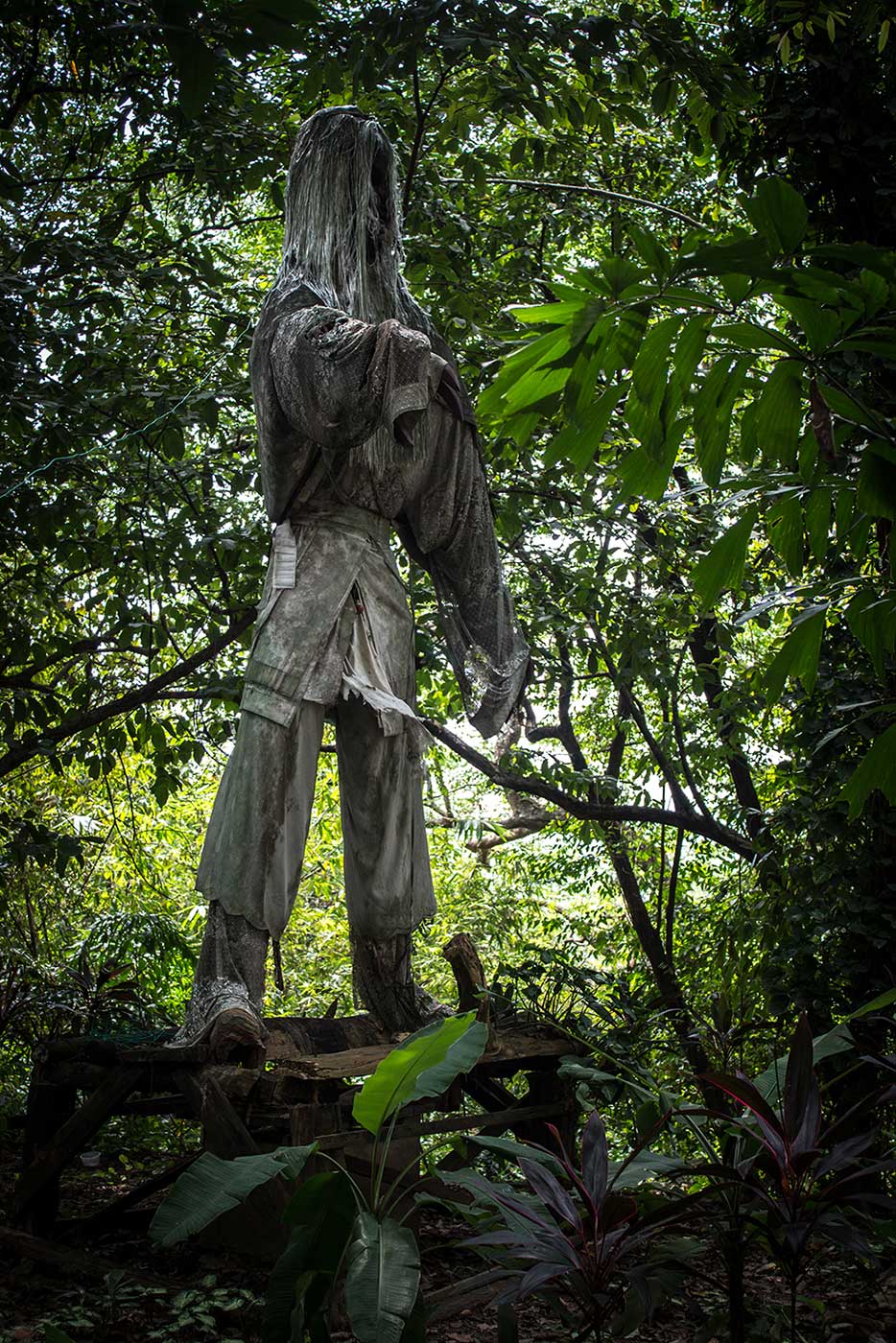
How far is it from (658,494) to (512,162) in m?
4.11

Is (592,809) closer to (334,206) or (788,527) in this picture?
(334,206)

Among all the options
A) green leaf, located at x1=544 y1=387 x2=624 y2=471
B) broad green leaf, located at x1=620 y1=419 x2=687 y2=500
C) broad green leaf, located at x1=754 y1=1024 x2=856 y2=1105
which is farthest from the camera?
broad green leaf, located at x1=754 y1=1024 x2=856 y2=1105

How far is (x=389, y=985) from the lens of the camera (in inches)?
148

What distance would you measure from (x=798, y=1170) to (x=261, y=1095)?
4.56 feet

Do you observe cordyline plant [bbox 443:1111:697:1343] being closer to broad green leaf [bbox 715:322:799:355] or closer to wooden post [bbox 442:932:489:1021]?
wooden post [bbox 442:932:489:1021]

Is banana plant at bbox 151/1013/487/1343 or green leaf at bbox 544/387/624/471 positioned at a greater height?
green leaf at bbox 544/387/624/471

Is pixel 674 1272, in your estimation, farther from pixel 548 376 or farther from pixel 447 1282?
pixel 548 376

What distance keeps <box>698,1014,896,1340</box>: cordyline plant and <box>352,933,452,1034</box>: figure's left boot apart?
1.47 m

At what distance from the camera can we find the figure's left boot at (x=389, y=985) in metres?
Answer: 3.74

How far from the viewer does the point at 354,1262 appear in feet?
7.14

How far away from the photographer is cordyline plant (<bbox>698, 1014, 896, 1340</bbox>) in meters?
2.17

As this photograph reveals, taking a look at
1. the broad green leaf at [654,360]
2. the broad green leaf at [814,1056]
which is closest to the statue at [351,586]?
the broad green leaf at [814,1056]

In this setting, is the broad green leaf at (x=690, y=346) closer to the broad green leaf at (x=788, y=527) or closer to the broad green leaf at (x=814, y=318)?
the broad green leaf at (x=814, y=318)

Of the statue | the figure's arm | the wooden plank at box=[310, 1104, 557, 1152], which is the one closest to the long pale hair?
the statue
